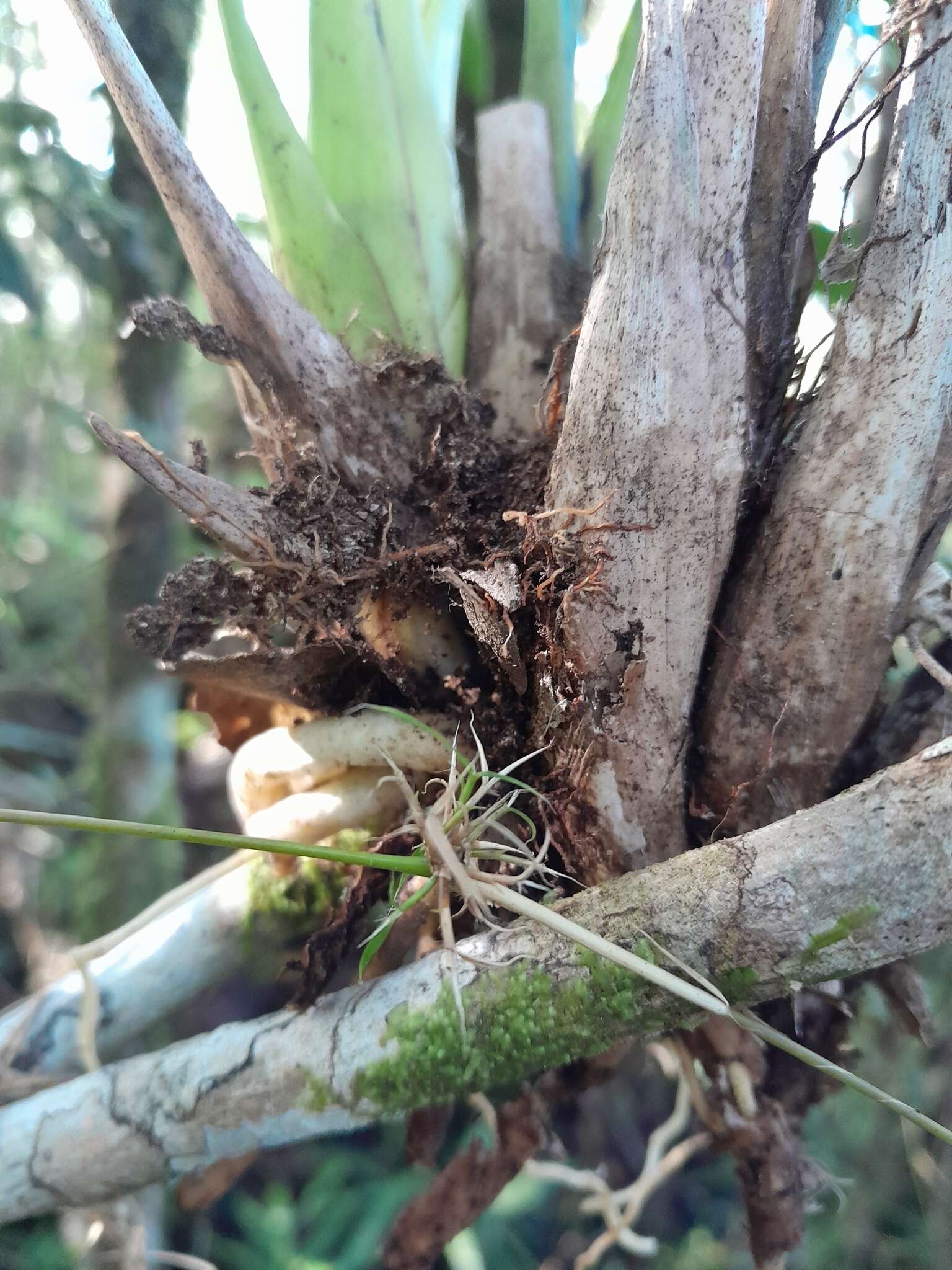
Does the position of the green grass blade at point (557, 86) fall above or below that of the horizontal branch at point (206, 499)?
above

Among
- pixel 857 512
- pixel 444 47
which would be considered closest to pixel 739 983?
pixel 857 512

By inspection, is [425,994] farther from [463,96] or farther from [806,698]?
[463,96]

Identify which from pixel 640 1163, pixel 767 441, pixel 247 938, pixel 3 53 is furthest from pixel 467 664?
pixel 640 1163

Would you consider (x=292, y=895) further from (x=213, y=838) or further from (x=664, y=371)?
(x=664, y=371)

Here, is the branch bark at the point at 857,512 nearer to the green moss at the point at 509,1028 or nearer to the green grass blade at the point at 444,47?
the green moss at the point at 509,1028

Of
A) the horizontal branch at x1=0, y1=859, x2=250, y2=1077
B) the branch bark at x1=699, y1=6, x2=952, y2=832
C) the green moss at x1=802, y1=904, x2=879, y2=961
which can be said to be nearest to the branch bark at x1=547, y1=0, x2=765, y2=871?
the branch bark at x1=699, y1=6, x2=952, y2=832

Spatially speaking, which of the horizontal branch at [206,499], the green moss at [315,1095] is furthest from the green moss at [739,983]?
the horizontal branch at [206,499]
